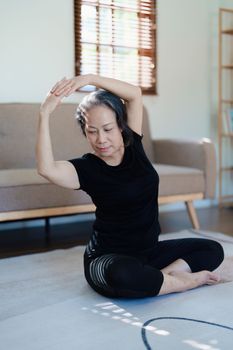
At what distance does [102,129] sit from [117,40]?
2.00 m

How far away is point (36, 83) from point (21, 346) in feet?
6.76

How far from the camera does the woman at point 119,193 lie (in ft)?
4.83

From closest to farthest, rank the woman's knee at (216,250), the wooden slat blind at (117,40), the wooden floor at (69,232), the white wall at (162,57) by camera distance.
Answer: the woman's knee at (216,250) < the wooden floor at (69,232) < the white wall at (162,57) < the wooden slat blind at (117,40)

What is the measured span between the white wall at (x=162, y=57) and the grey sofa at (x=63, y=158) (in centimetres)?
28

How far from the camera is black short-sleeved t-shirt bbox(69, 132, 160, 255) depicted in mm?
1577

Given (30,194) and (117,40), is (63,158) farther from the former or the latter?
(117,40)

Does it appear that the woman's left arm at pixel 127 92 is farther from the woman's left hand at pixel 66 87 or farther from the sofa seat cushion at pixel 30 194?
the sofa seat cushion at pixel 30 194

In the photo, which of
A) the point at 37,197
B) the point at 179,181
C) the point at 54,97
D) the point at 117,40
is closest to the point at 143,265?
the point at 54,97

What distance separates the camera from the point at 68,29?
3096mm

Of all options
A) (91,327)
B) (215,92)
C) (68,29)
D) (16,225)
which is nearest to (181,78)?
(215,92)

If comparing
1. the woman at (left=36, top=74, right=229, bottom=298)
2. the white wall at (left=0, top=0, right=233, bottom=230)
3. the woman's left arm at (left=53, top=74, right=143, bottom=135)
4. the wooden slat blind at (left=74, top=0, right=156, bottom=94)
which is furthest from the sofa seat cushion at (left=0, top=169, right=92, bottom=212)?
the wooden slat blind at (left=74, top=0, right=156, bottom=94)

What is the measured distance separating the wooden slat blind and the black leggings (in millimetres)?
1745

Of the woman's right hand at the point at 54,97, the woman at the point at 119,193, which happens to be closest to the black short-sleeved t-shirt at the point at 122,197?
the woman at the point at 119,193

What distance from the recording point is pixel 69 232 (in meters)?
2.87
